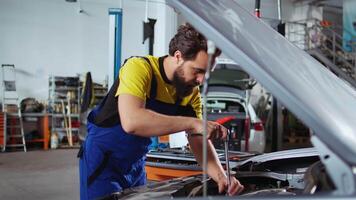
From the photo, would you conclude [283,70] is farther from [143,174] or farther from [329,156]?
[143,174]

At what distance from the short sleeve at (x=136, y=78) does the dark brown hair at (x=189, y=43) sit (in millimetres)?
159

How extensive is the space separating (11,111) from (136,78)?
8.63 meters

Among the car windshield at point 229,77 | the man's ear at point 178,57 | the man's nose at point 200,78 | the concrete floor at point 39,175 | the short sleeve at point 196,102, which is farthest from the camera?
the car windshield at point 229,77

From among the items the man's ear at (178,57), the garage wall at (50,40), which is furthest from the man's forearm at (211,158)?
the garage wall at (50,40)

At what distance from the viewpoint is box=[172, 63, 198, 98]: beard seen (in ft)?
5.59

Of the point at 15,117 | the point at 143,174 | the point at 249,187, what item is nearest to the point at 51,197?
the point at 143,174

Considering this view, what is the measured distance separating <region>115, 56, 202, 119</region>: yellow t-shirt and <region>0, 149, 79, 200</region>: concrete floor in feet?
11.8

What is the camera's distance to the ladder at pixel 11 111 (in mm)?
9422

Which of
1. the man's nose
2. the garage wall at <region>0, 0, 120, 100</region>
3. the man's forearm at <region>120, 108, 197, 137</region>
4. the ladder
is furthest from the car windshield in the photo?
the man's forearm at <region>120, 108, 197, 137</region>

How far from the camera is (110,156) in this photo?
6.23 ft

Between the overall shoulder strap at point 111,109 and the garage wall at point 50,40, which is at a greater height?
the garage wall at point 50,40

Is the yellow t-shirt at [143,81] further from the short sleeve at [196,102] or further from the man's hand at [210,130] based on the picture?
the man's hand at [210,130]

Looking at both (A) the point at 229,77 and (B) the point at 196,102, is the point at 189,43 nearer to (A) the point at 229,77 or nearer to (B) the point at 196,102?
(B) the point at 196,102

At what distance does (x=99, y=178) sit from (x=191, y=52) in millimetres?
757
